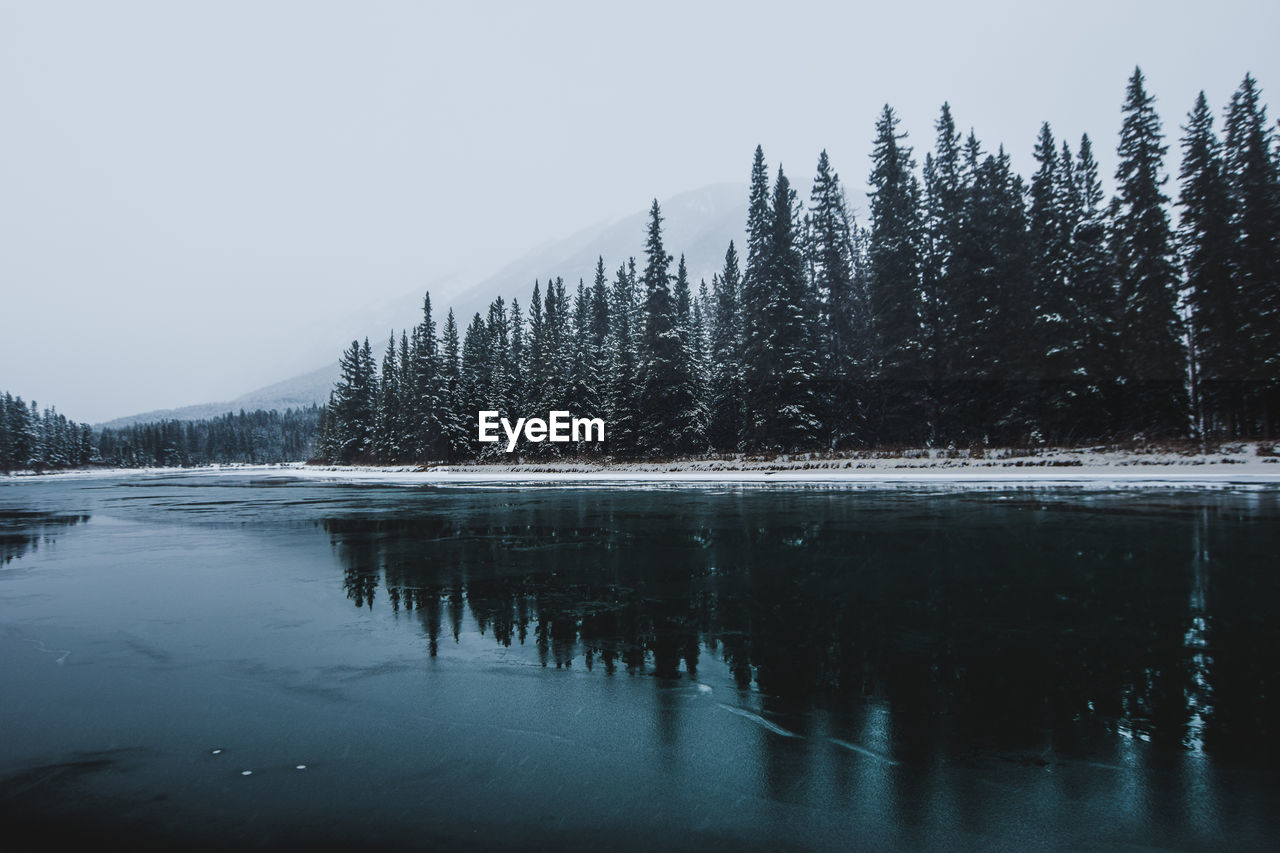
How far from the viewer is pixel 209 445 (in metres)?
188

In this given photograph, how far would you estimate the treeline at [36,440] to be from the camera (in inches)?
4852

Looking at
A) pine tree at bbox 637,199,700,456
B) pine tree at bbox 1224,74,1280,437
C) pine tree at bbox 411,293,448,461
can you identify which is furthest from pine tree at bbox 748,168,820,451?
pine tree at bbox 411,293,448,461

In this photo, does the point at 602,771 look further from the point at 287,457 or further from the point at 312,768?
the point at 287,457

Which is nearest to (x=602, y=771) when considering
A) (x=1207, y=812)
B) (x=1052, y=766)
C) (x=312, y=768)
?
(x=312, y=768)

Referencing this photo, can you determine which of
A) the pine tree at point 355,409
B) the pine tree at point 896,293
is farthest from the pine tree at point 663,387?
the pine tree at point 355,409

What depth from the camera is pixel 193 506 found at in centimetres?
2781

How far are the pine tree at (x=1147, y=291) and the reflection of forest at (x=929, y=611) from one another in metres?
21.4

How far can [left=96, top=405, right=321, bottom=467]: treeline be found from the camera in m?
164

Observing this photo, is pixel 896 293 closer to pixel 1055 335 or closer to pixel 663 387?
pixel 1055 335

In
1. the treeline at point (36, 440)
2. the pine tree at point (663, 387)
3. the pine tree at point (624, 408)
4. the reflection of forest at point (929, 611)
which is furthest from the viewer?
the treeline at point (36, 440)

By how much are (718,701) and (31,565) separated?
48.5ft

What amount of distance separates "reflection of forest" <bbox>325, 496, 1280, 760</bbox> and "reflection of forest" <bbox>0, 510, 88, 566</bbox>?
7621 millimetres

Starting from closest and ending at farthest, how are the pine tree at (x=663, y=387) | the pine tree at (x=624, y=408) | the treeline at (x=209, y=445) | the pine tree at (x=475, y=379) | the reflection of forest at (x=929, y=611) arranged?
1. the reflection of forest at (x=929, y=611)
2. the pine tree at (x=663, y=387)
3. the pine tree at (x=624, y=408)
4. the pine tree at (x=475, y=379)
5. the treeline at (x=209, y=445)

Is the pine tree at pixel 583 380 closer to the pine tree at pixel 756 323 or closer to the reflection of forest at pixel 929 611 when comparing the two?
the pine tree at pixel 756 323
